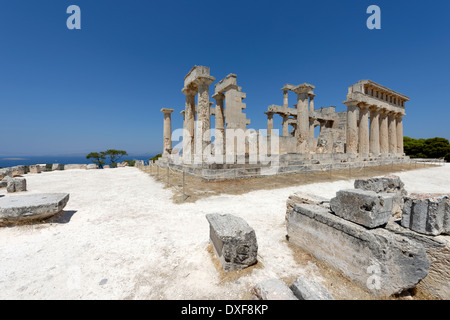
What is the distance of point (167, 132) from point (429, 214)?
727 inches

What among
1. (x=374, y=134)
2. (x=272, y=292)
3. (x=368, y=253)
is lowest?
(x=272, y=292)

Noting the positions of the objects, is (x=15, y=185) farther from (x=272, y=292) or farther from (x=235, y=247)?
(x=272, y=292)

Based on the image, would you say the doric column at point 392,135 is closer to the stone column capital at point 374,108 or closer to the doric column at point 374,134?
the doric column at point 374,134

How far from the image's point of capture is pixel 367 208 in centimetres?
230

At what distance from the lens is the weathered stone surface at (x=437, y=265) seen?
1969 millimetres

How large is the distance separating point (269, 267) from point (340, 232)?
1.10 meters

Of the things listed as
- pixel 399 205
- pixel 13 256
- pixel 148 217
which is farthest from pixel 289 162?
pixel 13 256

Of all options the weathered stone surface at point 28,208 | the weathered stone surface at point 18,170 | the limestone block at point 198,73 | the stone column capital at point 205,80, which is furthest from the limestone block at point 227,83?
the weathered stone surface at point 18,170

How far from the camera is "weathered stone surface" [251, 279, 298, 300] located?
→ 5.52 feet

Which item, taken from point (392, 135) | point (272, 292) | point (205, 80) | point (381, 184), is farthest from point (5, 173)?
point (392, 135)

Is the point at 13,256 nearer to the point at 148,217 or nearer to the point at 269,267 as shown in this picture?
the point at 148,217

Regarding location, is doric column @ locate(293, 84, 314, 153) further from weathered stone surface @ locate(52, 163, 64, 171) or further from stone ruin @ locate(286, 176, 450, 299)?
weathered stone surface @ locate(52, 163, 64, 171)

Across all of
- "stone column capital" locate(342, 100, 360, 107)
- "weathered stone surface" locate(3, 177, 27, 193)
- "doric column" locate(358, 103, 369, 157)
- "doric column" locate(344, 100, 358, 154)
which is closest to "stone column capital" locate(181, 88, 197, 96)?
"weathered stone surface" locate(3, 177, 27, 193)

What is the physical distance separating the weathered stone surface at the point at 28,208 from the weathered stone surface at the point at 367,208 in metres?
5.69
